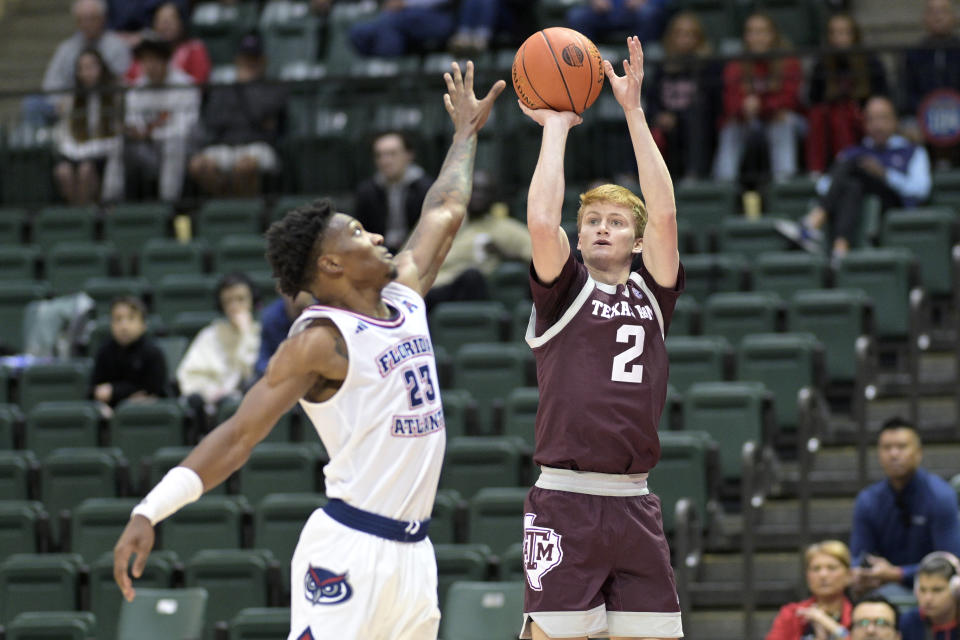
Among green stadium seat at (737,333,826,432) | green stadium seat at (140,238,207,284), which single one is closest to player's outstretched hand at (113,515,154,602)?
green stadium seat at (737,333,826,432)

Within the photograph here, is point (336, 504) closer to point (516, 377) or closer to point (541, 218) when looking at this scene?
point (541, 218)

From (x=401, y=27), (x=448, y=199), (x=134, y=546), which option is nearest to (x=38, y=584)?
(x=448, y=199)

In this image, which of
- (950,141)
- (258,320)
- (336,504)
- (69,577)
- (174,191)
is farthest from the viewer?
(174,191)

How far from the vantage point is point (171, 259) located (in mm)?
12195

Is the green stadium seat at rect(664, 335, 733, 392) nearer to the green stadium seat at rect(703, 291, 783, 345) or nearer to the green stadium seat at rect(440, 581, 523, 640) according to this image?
the green stadium seat at rect(703, 291, 783, 345)

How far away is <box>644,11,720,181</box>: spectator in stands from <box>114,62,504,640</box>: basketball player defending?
7530 mm

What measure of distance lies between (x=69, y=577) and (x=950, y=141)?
7149mm

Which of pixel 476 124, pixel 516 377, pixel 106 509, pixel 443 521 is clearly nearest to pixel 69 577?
pixel 106 509


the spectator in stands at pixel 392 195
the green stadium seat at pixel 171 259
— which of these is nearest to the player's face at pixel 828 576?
the spectator in stands at pixel 392 195

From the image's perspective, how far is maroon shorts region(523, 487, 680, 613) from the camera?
4891 mm

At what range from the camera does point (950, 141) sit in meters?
11.8

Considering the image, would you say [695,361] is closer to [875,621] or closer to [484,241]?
[484,241]

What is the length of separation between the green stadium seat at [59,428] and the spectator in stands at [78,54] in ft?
14.5

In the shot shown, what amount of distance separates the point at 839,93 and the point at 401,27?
12.6 feet
